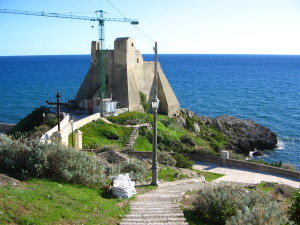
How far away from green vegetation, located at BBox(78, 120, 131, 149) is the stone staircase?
1474cm

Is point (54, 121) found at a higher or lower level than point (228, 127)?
higher

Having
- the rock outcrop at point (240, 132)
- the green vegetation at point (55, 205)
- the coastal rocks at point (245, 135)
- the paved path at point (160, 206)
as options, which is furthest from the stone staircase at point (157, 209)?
the coastal rocks at point (245, 135)

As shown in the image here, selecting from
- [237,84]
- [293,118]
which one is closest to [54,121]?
[293,118]

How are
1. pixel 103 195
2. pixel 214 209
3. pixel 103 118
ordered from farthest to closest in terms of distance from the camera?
pixel 103 118
pixel 103 195
pixel 214 209

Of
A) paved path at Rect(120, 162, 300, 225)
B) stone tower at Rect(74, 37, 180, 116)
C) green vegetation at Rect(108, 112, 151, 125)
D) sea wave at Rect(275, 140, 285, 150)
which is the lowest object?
sea wave at Rect(275, 140, 285, 150)

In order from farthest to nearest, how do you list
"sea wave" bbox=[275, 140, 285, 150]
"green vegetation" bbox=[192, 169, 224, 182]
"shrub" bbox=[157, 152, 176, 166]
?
"sea wave" bbox=[275, 140, 285, 150] < "shrub" bbox=[157, 152, 176, 166] < "green vegetation" bbox=[192, 169, 224, 182]

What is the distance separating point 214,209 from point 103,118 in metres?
24.4

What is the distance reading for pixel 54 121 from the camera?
3020cm

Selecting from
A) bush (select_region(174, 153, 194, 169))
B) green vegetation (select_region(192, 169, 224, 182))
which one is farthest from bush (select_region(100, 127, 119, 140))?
green vegetation (select_region(192, 169, 224, 182))

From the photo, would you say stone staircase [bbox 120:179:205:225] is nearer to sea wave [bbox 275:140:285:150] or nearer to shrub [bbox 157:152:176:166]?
shrub [bbox 157:152:176:166]

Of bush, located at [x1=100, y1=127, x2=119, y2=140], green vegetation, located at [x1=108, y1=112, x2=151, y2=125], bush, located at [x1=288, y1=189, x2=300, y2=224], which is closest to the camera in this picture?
bush, located at [x1=288, y1=189, x2=300, y2=224]

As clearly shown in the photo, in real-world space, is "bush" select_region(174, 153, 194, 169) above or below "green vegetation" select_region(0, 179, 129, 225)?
Answer: below

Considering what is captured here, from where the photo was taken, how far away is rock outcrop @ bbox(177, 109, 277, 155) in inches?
1666

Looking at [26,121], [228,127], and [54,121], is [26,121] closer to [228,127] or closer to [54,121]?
[54,121]
